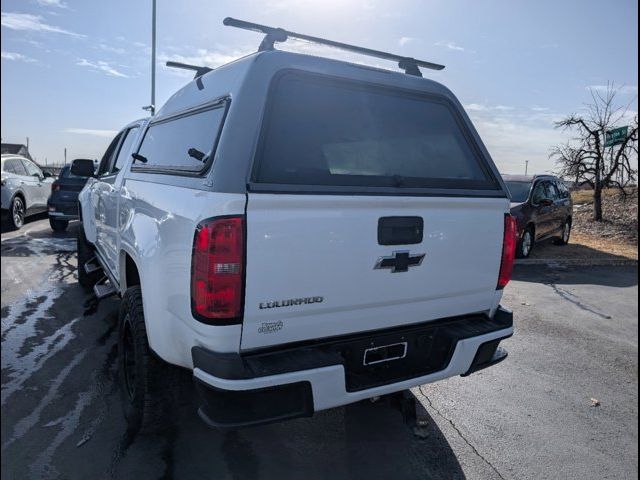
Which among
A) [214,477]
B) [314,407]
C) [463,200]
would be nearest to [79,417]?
[214,477]

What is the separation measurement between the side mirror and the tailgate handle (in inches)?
157

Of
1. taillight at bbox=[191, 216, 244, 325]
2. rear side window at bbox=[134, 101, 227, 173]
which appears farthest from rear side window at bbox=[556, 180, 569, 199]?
taillight at bbox=[191, 216, 244, 325]

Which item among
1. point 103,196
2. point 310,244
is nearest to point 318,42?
point 310,244

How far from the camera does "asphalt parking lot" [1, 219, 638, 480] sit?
272 centimetres

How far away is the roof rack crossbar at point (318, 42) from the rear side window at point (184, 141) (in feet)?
1.48

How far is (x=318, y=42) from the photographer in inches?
121

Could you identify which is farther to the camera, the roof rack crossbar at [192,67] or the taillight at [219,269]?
the roof rack crossbar at [192,67]

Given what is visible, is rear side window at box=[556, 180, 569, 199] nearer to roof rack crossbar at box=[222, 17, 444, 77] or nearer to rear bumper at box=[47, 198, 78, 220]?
roof rack crossbar at box=[222, 17, 444, 77]

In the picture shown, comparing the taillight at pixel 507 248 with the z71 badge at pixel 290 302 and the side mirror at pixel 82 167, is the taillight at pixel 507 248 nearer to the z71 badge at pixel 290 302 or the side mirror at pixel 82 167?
the z71 badge at pixel 290 302

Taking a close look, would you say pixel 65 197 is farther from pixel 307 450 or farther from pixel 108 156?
pixel 307 450

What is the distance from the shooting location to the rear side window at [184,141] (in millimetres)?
2535

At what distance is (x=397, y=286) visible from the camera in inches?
104

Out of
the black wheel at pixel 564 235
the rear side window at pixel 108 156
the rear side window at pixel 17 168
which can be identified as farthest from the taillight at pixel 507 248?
the black wheel at pixel 564 235

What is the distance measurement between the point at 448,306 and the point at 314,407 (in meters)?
1.06
